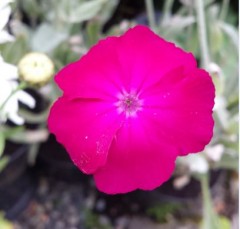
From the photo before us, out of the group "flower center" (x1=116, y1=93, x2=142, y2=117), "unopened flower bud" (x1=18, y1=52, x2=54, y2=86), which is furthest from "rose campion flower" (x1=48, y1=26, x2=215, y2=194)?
"unopened flower bud" (x1=18, y1=52, x2=54, y2=86)

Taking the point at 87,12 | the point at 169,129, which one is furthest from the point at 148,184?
the point at 87,12

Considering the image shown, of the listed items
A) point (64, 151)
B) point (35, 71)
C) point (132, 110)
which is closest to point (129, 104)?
point (132, 110)

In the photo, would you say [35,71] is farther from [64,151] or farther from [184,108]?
[64,151]

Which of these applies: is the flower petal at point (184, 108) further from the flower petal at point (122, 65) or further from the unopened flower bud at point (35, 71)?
the unopened flower bud at point (35, 71)

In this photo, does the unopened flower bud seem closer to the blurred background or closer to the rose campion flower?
the blurred background

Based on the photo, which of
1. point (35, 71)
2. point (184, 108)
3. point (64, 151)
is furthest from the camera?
point (64, 151)

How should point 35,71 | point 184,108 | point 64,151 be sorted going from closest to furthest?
1. point 184,108
2. point 35,71
3. point 64,151
